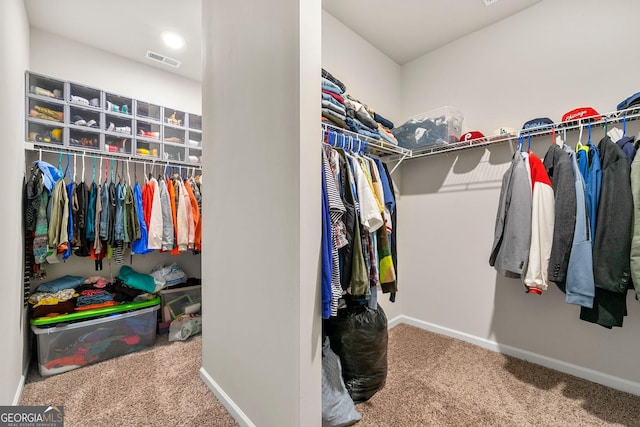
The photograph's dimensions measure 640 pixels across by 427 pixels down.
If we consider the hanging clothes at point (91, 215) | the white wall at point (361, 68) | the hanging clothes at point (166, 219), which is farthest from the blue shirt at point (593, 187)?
the hanging clothes at point (91, 215)

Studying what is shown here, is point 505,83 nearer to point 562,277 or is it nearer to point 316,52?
point 562,277

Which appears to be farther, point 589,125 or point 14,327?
point 589,125

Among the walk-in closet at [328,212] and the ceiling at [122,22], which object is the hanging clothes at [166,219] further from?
the ceiling at [122,22]

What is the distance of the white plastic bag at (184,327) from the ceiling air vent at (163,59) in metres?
2.52

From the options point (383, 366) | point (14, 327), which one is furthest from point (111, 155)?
point (383, 366)

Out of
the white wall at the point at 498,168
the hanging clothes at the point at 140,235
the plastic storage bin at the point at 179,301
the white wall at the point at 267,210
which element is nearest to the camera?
the white wall at the point at 267,210

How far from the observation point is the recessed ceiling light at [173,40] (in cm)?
225

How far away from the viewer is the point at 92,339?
6.30 feet

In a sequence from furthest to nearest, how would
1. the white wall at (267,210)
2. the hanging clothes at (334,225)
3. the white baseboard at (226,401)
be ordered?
the white baseboard at (226,401) < the hanging clothes at (334,225) < the white wall at (267,210)

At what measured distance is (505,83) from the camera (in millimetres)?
2117

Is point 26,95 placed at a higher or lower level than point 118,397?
higher

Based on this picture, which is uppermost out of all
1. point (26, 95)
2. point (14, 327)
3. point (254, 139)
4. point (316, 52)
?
point (26, 95)

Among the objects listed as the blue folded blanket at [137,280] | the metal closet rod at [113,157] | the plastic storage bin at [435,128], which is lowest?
the blue folded blanket at [137,280]

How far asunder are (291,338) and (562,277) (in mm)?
1597
